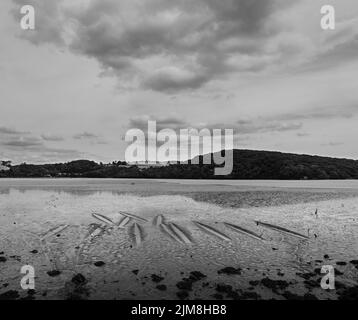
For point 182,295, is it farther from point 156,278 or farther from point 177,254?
point 177,254

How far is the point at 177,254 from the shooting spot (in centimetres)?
1770

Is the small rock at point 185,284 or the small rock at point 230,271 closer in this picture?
the small rock at point 185,284

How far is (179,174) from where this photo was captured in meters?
153

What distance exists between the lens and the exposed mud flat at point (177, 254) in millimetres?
12852

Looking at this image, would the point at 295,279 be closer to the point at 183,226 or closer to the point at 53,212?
the point at 183,226

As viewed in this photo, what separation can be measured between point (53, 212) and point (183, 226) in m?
14.7

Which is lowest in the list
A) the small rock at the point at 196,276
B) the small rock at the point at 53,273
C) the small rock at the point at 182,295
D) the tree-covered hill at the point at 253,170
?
the small rock at the point at 182,295

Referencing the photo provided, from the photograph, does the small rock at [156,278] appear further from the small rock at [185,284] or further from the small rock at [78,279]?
the small rock at [78,279]

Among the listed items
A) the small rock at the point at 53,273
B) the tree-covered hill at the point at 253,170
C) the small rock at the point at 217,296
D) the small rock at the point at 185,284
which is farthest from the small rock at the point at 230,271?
the tree-covered hill at the point at 253,170

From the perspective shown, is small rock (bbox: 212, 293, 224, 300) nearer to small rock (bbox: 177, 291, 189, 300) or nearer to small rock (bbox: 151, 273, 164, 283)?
small rock (bbox: 177, 291, 189, 300)

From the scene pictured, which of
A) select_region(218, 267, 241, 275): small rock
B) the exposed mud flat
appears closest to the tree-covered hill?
the exposed mud flat

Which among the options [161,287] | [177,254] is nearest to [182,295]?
[161,287]
